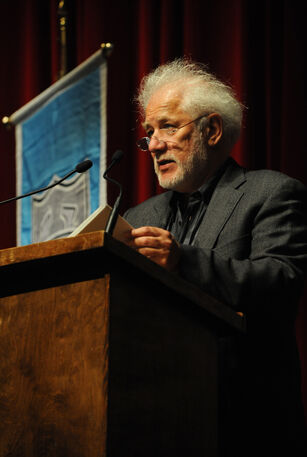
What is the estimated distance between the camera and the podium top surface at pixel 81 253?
103 cm

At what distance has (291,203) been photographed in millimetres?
1795

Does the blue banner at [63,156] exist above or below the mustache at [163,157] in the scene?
below

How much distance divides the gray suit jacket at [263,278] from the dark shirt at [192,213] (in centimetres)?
12

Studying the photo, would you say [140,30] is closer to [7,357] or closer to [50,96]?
[50,96]

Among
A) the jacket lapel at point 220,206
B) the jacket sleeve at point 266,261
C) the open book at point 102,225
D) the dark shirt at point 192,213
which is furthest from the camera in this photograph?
the dark shirt at point 192,213

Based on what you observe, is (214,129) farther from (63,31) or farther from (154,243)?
(63,31)

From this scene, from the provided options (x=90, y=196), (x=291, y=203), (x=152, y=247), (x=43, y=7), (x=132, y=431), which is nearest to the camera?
(x=132, y=431)

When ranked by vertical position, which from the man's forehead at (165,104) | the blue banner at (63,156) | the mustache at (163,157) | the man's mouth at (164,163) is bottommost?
the blue banner at (63,156)

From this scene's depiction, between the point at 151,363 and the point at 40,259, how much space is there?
255 millimetres

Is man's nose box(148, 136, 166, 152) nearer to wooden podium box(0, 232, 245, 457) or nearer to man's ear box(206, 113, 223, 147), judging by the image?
man's ear box(206, 113, 223, 147)

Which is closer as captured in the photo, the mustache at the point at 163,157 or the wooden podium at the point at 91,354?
the wooden podium at the point at 91,354

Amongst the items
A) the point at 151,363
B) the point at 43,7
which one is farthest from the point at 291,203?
the point at 43,7

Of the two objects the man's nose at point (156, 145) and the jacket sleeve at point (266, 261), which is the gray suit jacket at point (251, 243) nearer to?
the jacket sleeve at point (266, 261)

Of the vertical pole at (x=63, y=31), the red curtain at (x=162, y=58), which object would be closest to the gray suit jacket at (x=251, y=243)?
the red curtain at (x=162, y=58)
